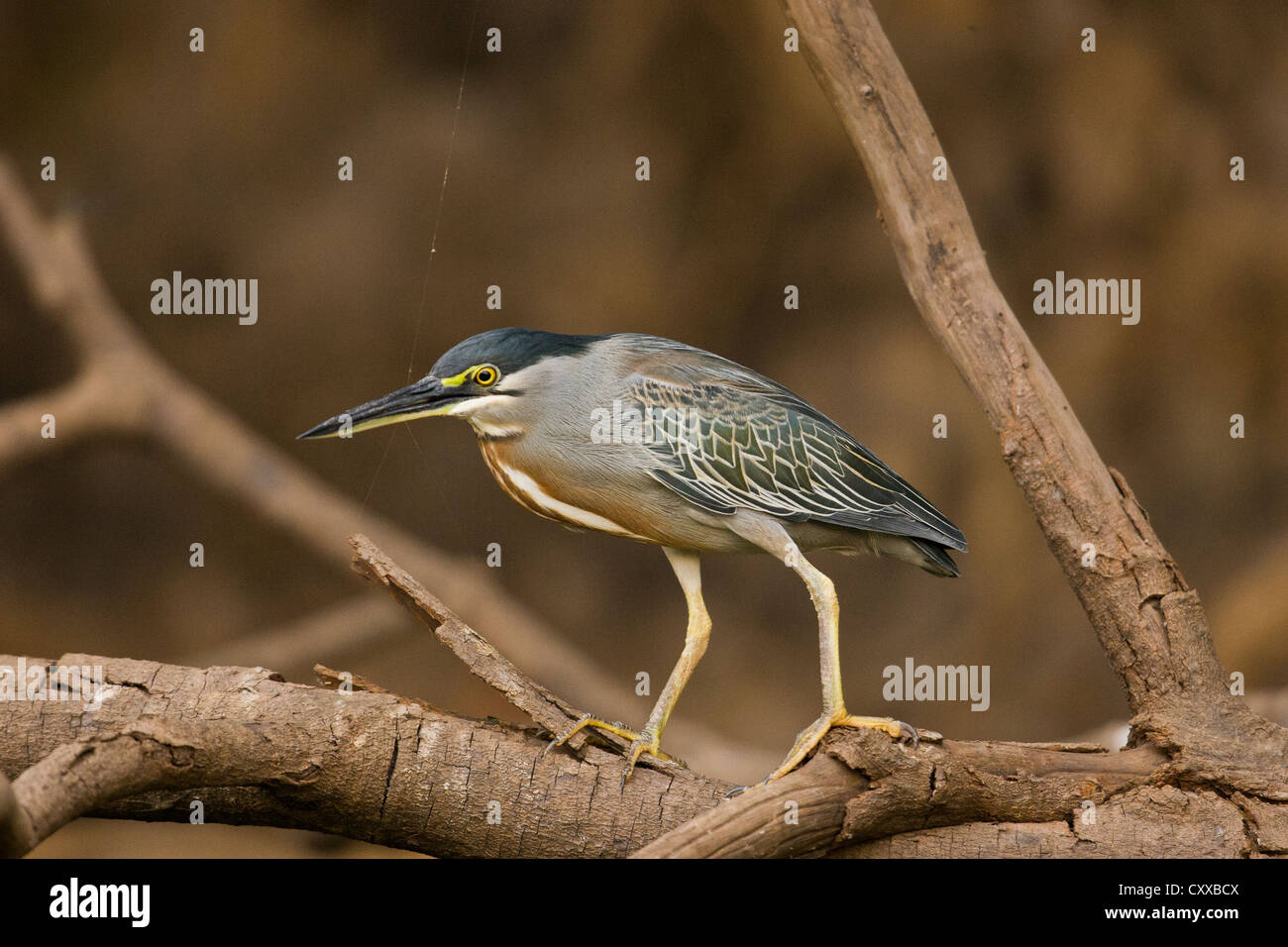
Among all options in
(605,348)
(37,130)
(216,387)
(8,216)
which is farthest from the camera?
(216,387)

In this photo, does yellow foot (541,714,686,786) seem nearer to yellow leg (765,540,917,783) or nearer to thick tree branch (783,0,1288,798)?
yellow leg (765,540,917,783)

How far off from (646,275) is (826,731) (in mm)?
2733

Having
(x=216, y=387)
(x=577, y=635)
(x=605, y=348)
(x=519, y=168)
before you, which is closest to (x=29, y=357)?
(x=216, y=387)

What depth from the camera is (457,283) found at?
4.67 meters

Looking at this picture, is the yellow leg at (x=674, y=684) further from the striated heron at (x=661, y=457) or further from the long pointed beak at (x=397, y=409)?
the long pointed beak at (x=397, y=409)

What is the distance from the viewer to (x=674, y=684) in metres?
2.54

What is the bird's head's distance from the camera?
7.68 ft

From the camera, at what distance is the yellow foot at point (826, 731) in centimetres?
226

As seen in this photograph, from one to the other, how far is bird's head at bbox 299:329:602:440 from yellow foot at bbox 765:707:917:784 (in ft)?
2.85

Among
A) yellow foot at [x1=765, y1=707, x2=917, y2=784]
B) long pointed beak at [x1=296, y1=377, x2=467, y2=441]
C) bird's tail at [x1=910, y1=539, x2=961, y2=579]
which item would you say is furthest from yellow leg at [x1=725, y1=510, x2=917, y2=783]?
long pointed beak at [x1=296, y1=377, x2=467, y2=441]

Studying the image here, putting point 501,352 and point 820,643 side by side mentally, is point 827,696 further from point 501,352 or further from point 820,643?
point 501,352

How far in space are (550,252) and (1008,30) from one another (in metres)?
1.95

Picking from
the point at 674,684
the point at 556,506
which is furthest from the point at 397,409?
the point at 674,684
